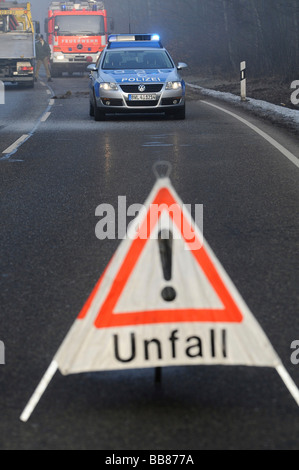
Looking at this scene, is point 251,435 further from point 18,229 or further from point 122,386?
point 18,229

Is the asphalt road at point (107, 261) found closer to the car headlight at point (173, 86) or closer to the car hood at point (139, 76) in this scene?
the car headlight at point (173, 86)

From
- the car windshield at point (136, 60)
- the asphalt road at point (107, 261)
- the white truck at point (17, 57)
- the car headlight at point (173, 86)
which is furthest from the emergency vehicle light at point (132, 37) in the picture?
the white truck at point (17, 57)

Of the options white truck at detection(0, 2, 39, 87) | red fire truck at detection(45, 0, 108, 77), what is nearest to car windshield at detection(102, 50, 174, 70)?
white truck at detection(0, 2, 39, 87)

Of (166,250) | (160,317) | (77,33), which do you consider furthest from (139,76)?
(77,33)

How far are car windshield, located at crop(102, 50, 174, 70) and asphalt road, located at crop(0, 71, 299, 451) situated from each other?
5.37 metres

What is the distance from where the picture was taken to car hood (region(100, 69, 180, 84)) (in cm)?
1888

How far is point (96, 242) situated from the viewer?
23.8 feet

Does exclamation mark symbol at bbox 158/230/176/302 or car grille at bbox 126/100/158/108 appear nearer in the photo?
exclamation mark symbol at bbox 158/230/176/302

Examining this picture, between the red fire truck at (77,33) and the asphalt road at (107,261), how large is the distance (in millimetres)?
31336

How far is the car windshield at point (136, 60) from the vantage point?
Result: 20062 millimetres

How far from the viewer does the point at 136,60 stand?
67.1 feet

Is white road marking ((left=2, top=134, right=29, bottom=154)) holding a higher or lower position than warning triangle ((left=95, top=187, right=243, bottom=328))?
lower

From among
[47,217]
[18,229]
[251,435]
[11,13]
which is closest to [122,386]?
[251,435]

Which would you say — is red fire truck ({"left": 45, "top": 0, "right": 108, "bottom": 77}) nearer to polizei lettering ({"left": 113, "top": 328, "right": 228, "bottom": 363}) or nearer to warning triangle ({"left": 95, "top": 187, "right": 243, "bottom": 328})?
warning triangle ({"left": 95, "top": 187, "right": 243, "bottom": 328})
